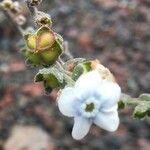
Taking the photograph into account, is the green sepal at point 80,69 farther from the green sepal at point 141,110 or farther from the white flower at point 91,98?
the green sepal at point 141,110

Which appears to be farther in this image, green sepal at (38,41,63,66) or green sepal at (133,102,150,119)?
green sepal at (133,102,150,119)

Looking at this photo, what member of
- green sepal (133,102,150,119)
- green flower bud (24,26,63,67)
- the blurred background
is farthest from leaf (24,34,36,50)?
the blurred background

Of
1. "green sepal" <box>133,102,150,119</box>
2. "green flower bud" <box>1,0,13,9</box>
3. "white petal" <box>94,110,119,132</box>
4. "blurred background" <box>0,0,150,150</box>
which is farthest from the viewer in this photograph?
"blurred background" <box>0,0,150,150</box>

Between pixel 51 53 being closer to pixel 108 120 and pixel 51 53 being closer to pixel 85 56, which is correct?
pixel 108 120

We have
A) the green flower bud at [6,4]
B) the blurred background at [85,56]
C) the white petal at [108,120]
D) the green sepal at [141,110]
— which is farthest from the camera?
the blurred background at [85,56]

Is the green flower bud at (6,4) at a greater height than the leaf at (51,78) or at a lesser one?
lesser

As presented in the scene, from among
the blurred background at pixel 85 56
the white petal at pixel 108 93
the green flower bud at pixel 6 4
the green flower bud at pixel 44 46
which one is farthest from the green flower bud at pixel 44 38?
the blurred background at pixel 85 56

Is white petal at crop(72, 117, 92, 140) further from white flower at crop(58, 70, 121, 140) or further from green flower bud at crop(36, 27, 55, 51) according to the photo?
green flower bud at crop(36, 27, 55, 51)

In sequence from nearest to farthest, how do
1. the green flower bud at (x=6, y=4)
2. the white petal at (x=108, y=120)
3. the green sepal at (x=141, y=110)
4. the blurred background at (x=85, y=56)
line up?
the white petal at (x=108, y=120), the green sepal at (x=141, y=110), the green flower bud at (x=6, y=4), the blurred background at (x=85, y=56)
